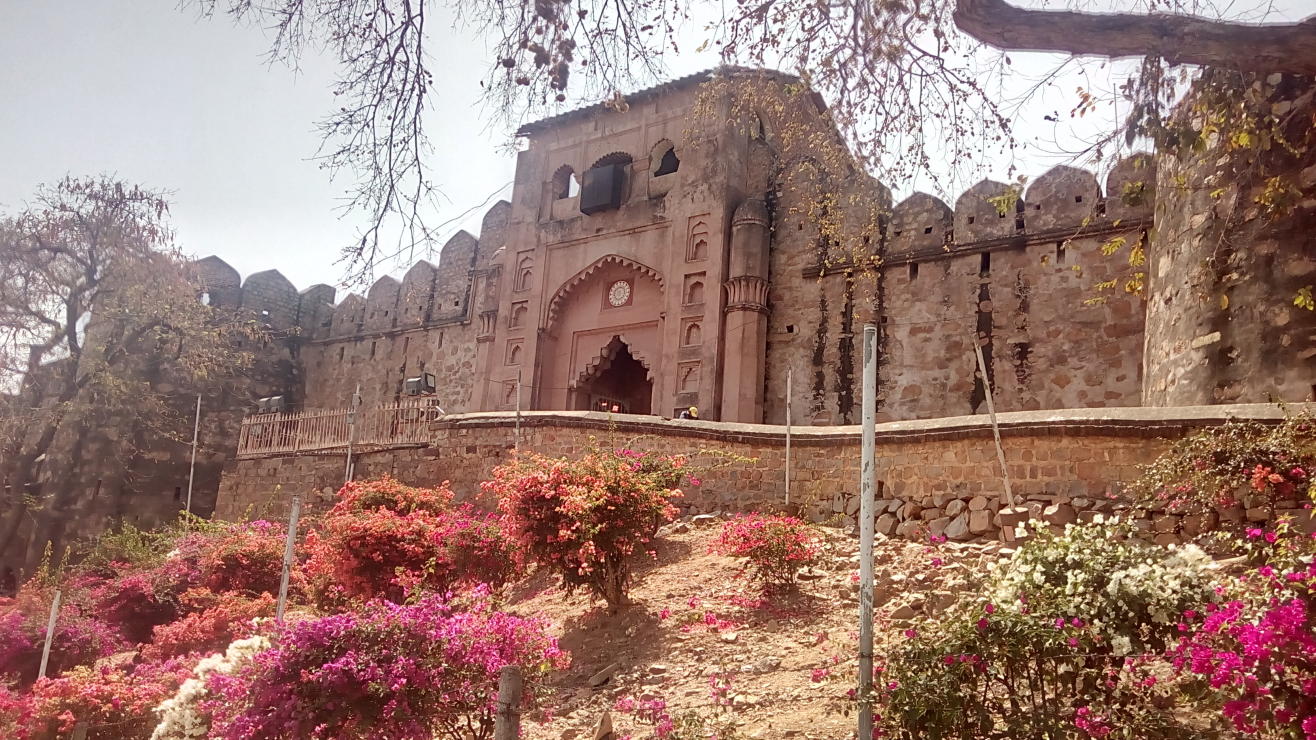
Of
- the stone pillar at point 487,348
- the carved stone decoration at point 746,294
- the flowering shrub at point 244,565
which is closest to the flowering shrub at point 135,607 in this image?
the flowering shrub at point 244,565

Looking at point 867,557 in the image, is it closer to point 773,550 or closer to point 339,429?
point 773,550

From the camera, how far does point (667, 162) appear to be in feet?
54.3

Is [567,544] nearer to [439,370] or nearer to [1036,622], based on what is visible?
[1036,622]

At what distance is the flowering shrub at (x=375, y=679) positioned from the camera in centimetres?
493

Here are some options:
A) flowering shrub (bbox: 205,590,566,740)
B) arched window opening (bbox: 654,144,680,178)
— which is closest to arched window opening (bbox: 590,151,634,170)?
arched window opening (bbox: 654,144,680,178)

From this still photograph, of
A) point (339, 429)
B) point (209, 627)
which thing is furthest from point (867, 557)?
point (339, 429)

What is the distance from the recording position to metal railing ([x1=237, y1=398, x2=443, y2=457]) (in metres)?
13.2

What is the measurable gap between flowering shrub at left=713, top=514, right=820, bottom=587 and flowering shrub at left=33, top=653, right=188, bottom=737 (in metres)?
4.97

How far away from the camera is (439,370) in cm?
1867

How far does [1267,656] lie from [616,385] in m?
14.1

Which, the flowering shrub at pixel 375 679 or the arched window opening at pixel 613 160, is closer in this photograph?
the flowering shrub at pixel 375 679

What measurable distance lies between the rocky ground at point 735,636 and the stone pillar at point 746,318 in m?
5.48

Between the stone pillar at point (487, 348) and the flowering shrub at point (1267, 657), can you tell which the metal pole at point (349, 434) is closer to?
the stone pillar at point (487, 348)

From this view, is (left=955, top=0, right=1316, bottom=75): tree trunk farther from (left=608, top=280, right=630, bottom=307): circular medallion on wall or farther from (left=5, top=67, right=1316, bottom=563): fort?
(left=608, top=280, right=630, bottom=307): circular medallion on wall
